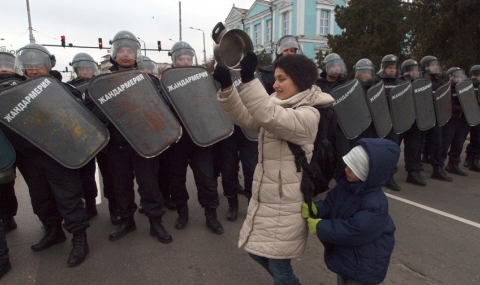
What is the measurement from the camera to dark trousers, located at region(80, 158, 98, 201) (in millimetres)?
3384

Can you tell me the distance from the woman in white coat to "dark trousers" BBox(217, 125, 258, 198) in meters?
1.59

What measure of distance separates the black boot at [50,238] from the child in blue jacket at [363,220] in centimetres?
253

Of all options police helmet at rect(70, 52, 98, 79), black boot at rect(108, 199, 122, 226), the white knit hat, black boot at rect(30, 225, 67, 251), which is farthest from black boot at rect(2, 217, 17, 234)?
the white knit hat

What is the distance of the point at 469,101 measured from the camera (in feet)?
17.9

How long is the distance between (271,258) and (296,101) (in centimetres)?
87

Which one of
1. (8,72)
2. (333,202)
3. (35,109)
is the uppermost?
(8,72)

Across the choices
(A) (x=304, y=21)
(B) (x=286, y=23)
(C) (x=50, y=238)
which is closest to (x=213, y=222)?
(C) (x=50, y=238)

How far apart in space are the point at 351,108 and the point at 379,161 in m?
2.67

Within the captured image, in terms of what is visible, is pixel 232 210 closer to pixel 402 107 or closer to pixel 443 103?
pixel 402 107

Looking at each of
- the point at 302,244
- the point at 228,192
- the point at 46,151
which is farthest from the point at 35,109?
the point at 302,244

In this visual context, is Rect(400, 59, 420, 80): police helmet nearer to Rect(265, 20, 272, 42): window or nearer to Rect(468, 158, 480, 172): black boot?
Rect(468, 158, 480, 172): black boot

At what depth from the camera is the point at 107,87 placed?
2756 millimetres

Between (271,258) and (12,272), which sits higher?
(271,258)

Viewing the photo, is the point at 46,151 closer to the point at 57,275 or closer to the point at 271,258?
the point at 57,275
